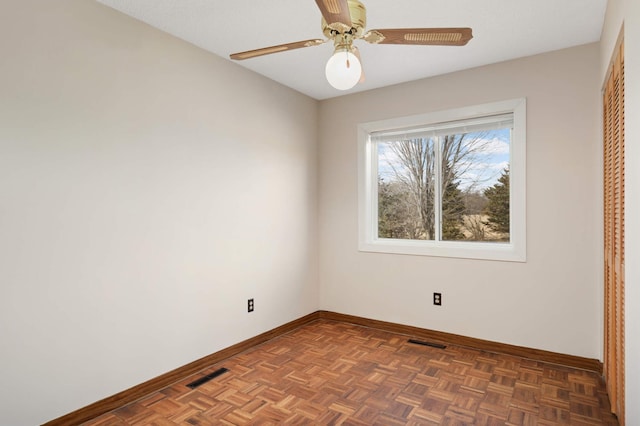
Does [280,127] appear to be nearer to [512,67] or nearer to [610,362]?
[512,67]

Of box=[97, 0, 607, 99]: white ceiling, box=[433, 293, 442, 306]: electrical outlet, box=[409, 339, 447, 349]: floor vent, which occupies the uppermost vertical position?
box=[97, 0, 607, 99]: white ceiling

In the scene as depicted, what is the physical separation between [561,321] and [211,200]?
9.29 feet

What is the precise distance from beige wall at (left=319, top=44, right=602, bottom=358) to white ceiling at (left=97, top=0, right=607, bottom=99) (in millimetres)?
236

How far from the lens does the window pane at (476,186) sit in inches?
128

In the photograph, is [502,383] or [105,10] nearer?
[105,10]

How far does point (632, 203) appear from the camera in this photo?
1.50 meters

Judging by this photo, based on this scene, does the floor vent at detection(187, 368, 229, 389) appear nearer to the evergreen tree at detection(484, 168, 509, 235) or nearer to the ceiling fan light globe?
the ceiling fan light globe

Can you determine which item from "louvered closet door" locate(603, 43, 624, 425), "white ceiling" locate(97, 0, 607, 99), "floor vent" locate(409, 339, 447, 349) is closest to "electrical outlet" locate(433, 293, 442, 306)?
"floor vent" locate(409, 339, 447, 349)

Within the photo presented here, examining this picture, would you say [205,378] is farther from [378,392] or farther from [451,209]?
[451,209]

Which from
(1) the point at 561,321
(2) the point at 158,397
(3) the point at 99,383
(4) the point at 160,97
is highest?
(4) the point at 160,97

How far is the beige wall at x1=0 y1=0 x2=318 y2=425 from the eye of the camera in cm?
191

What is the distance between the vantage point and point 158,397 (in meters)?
2.42

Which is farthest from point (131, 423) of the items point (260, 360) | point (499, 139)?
point (499, 139)

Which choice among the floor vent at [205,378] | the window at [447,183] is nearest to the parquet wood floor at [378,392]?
the floor vent at [205,378]
